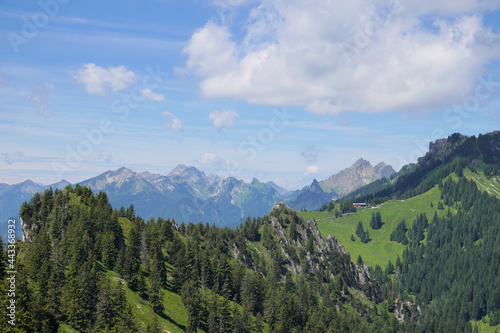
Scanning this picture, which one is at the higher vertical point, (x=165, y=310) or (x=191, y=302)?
(x=191, y=302)

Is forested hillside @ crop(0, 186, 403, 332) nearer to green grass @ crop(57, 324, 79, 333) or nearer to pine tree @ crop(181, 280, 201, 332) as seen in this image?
pine tree @ crop(181, 280, 201, 332)

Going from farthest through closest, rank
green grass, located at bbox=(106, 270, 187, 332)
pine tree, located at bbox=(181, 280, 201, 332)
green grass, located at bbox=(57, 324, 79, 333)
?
1. pine tree, located at bbox=(181, 280, 201, 332)
2. green grass, located at bbox=(106, 270, 187, 332)
3. green grass, located at bbox=(57, 324, 79, 333)

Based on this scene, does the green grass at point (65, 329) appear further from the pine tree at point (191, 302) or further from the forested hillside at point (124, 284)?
the pine tree at point (191, 302)

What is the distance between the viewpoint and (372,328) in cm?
19188

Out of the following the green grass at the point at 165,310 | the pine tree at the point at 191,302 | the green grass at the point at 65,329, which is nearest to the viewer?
the green grass at the point at 65,329

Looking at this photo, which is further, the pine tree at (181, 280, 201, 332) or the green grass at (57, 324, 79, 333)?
the pine tree at (181, 280, 201, 332)

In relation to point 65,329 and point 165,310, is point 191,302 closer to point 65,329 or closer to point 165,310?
point 165,310

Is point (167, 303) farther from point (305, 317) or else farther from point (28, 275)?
point (305, 317)

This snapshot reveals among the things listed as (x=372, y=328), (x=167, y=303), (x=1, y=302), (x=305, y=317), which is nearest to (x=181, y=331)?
(x=167, y=303)

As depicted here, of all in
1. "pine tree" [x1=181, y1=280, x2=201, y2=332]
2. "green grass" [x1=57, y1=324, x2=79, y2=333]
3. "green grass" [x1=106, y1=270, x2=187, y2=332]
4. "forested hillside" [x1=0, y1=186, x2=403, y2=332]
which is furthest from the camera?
"pine tree" [x1=181, y1=280, x2=201, y2=332]

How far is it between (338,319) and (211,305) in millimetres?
78831

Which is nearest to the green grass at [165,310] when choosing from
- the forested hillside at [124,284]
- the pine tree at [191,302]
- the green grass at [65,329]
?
the forested hillside at [124,284]

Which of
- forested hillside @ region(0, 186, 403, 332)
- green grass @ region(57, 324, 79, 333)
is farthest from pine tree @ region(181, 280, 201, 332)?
green grass @ region(57, 324, 79, 333)

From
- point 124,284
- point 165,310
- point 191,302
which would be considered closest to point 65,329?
point 124,284
